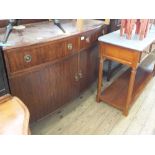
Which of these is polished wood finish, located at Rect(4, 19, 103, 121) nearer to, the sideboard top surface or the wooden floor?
the sideboard top surface

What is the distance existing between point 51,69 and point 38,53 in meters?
0.19

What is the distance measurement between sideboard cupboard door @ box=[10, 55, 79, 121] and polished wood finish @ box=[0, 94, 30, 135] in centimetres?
23

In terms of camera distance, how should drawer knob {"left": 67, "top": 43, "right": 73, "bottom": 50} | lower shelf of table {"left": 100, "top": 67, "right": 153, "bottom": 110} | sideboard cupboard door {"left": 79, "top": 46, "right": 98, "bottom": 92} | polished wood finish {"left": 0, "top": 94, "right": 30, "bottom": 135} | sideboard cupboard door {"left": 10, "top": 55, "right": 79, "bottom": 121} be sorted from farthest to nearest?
lower shelf of table {"left": 100, "top": 67, "right": 153, "bottom": 110} < sideboard cupboard door {"left": 79, "top": 46, "right": 98, "bottom": 92} < drawer knob {"left": 67, "top": 43, "right": 73, "bottom": 50} < sideboard cupboard door {"left": 10, "top": 55, "right": 79, "bottom": 121} < polished wood finish {"left": 0, "top": 94, "right": 30, "bottom": 135}

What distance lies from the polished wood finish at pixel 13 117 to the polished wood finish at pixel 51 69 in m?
0.23

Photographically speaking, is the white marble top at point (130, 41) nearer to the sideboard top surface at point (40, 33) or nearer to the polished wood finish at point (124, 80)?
the polished wood finish at point (124, 80)

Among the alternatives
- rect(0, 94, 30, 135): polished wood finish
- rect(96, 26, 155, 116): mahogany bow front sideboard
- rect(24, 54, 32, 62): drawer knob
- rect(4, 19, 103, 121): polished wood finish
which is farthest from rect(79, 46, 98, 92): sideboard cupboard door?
rect(0, 94, 30, 135): polished wood finish

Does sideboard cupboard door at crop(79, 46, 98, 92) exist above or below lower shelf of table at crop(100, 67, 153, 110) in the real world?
above

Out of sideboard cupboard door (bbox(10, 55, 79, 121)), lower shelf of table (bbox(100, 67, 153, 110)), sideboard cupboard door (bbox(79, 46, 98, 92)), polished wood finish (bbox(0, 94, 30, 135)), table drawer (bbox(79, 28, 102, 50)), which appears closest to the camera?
polished wood finish (bbox(0, 94, 30, 135))

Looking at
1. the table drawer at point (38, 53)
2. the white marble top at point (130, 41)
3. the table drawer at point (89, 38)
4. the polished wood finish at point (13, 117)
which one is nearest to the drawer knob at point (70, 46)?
the table drawer at point (38, 53)

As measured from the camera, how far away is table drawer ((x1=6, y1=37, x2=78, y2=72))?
1.09 meters

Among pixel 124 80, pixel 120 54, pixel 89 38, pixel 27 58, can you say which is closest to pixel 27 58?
pixel 27 58

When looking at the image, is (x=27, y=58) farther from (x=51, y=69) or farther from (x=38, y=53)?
(x=51, y=69)

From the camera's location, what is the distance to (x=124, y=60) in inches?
58.6
